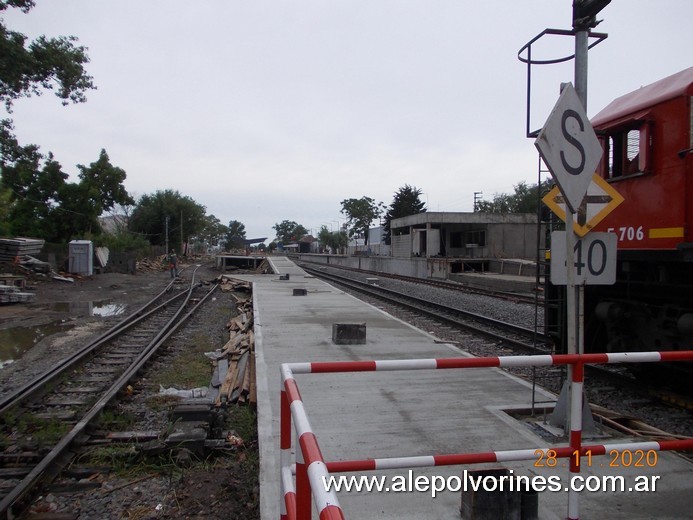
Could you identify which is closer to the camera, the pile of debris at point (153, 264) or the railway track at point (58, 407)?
the railway track at point (58, 407)

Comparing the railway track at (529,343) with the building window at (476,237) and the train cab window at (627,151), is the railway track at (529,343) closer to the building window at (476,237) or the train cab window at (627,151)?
the train cab window at (627,151)

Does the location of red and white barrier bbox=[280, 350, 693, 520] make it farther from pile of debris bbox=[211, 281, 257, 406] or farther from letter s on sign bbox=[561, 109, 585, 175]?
pile of debris bbox=[211, 281, 257, 406]

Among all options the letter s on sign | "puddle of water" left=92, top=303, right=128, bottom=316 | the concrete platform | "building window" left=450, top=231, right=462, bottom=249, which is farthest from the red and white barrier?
"building window" left=450, top=231, right=462, bottom=249

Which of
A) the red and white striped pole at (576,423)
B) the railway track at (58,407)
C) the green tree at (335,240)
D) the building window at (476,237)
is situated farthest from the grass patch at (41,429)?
the green tree at (335,240)

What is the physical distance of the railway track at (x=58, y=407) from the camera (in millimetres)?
4851

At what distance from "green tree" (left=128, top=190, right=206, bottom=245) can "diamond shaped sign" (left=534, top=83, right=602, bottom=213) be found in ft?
205

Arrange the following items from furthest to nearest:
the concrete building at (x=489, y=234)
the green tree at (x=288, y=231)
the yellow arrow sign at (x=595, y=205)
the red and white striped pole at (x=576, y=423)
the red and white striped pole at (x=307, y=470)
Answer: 1. the green tree at (x=288, y=231)
2. the concrete building at (x=489, y=234)
3. the yellow arrow sign at (x=595, y=205)
4. the red and white striped pole at (x=576, y=423)
5. the red and white striped pole at (x=307, y=470)

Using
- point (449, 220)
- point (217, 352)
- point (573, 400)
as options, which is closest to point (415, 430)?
point (573, 400)

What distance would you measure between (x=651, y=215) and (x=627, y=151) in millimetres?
1015

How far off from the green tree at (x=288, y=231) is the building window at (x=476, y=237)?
137832mm

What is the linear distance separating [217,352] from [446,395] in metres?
5.73

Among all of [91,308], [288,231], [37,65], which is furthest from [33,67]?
[288,231]

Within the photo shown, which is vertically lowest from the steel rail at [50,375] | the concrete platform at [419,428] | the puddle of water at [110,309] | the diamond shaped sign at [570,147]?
the puddle of water at [110,309]

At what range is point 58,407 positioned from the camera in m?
7.05
